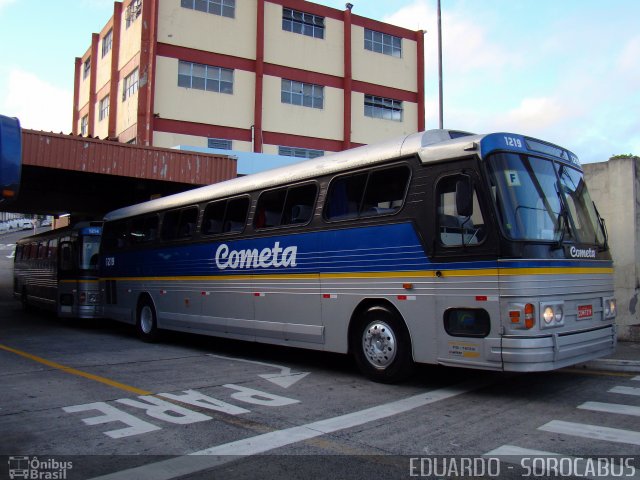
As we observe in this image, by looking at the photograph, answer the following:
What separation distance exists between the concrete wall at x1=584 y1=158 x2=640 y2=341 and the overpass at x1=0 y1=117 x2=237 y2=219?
11.2 m

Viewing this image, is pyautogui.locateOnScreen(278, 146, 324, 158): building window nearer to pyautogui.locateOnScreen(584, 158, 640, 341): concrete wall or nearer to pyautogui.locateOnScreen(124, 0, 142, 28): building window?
pyautogui.locateOnScreen(124, 0, 142, 28): building window

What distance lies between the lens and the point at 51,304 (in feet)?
58.7

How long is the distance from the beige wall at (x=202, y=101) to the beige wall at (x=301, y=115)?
3.77 feet

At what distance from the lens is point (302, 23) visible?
34.8 meters

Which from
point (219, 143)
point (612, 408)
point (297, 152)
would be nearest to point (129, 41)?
point (219, 143)

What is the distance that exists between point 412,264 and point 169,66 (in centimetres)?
2673

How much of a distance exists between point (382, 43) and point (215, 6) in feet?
41.1

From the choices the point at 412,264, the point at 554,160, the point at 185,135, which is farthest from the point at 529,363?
the point at 185,135

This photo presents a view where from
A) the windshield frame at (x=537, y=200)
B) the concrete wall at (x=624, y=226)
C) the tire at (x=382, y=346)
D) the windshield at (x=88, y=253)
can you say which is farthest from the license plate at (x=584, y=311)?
the windshield at (x=88, y=253)

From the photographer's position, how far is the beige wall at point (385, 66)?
37.1 meters

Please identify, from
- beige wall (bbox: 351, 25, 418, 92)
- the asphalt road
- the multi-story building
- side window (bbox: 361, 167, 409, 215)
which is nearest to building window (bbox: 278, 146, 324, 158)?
the multi-story building

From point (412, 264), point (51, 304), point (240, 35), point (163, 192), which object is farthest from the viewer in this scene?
point (240, 35)

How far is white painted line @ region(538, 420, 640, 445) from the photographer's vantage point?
201 inches

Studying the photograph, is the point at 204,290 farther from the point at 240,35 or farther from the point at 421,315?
the point at 240,35
